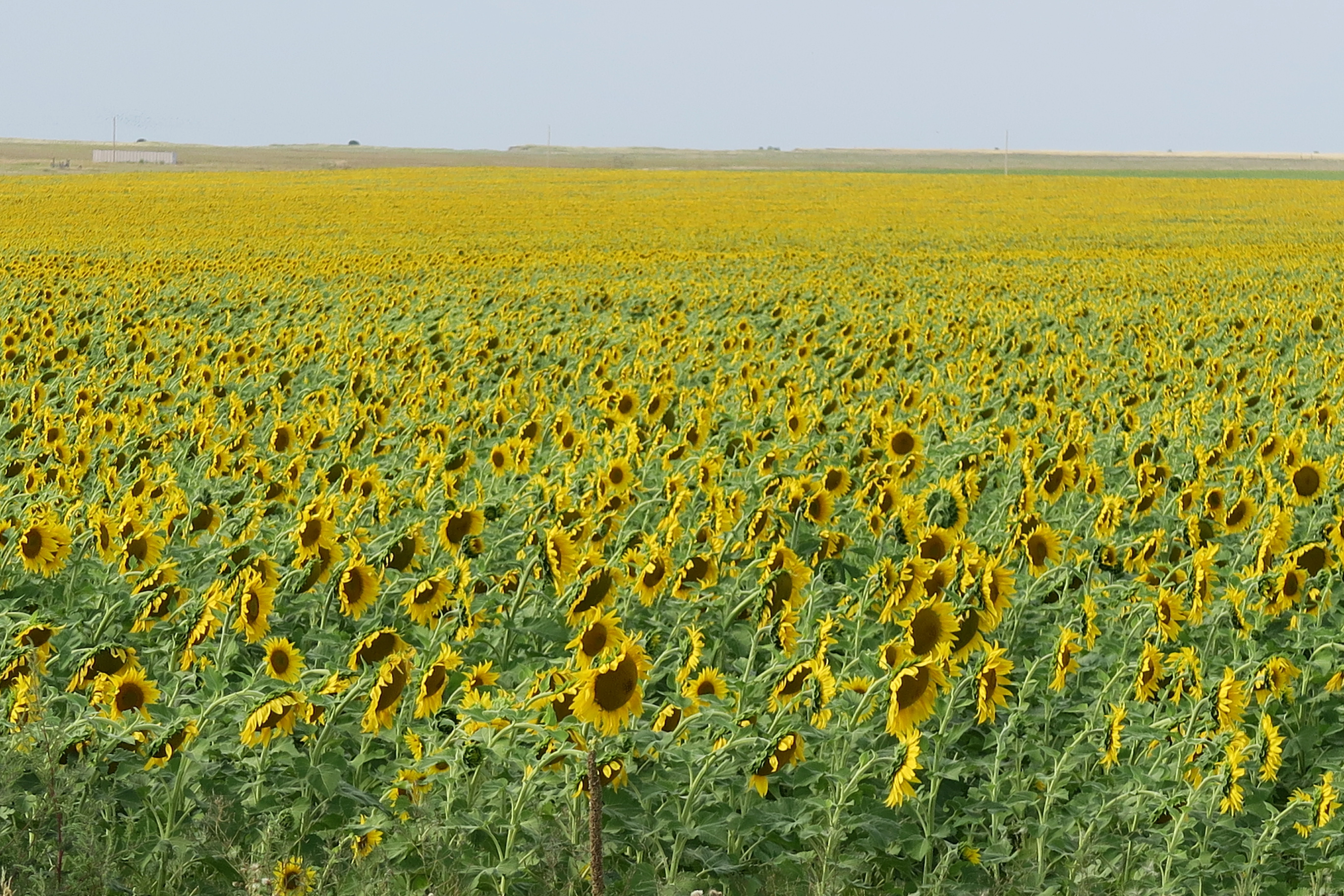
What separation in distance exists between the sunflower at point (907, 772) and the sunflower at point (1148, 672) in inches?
35.7

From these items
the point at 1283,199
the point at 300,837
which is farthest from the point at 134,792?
the point at 1283,199

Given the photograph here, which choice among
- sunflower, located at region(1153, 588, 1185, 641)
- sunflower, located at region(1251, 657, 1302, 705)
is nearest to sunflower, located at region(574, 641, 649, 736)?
sunflower, located at region(1251, 657, 1302, 705)

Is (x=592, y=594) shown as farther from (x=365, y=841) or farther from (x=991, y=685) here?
(x=991, y=685)

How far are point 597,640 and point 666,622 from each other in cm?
158

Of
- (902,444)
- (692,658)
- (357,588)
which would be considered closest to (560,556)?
(357,588)

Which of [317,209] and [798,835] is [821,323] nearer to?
[798,835]

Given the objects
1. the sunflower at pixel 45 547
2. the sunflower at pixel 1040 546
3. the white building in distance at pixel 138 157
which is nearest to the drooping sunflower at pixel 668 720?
the sunflower at pixel 1040 546

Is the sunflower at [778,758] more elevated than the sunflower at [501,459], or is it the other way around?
the sunflower at [501,459]

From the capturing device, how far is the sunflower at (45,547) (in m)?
4.70

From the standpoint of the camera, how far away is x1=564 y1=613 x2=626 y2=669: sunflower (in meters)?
3.61

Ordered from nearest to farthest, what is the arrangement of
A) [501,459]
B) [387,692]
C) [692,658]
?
[387,692] → [692,658] → [501,459]

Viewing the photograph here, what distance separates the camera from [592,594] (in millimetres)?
4285

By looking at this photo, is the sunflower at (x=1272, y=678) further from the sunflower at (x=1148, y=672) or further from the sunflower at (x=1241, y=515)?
the sunflower at (x=1241, y=515)

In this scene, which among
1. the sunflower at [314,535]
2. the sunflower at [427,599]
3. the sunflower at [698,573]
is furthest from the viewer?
the sunflower at [314,535]
